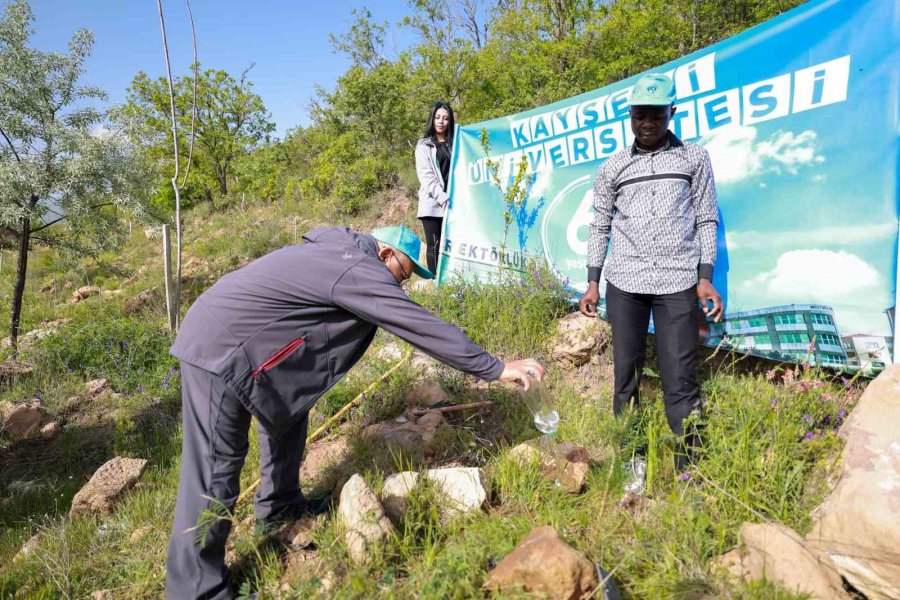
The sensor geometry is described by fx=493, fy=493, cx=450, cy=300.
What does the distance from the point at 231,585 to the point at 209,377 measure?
2.99 ft

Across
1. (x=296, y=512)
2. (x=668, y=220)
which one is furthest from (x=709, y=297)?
(x=296, y=512)

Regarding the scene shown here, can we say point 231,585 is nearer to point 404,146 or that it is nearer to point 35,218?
point 35,218

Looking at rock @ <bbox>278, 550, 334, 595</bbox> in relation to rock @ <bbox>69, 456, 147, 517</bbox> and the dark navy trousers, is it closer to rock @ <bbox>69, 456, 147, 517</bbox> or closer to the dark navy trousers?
the dark navy trousers

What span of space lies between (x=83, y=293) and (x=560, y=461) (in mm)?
10016

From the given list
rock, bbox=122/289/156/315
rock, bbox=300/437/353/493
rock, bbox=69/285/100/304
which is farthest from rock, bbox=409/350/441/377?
rock, bbox=69/285/100/304

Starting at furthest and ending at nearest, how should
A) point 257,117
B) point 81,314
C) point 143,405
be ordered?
point 257,117 → point 81,314 → point 143,405

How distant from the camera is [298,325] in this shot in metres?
1.98

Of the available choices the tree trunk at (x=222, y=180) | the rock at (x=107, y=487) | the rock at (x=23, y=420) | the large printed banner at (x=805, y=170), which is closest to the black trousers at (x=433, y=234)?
the large printed banner at (x=805, y=170)

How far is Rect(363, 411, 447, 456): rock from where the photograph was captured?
2.96 metres

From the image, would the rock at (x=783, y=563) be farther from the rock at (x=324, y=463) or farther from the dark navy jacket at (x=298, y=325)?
the rock at (x=324, y=463)

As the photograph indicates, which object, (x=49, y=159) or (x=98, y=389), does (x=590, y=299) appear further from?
(x=49, y=159)

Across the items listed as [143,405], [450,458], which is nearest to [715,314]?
[450,458]

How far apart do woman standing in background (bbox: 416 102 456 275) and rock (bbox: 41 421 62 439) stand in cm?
357

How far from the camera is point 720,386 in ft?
8.87
